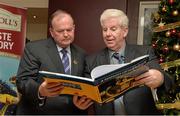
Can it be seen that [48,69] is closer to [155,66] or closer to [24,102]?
[24,102]

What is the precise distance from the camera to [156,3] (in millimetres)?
4121

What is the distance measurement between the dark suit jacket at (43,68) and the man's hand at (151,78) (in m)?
0.54

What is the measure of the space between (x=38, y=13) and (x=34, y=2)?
3.99 ft

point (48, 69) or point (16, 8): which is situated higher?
point (16, 8)

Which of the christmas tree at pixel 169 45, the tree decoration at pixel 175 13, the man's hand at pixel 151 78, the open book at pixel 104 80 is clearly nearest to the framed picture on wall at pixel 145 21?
the christmas tree at pixel 169 45

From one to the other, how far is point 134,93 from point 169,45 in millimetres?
1420

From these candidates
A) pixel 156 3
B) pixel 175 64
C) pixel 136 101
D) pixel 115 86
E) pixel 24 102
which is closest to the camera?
pixel 115 86

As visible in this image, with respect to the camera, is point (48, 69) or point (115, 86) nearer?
point (115, 86)

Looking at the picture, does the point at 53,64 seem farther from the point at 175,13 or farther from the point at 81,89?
the point at 175,13

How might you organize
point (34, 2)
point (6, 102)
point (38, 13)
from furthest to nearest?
point (38, 13)
point (34, 2)
point (6, 102)

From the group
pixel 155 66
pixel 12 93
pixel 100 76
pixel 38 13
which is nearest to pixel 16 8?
pixel 12 93

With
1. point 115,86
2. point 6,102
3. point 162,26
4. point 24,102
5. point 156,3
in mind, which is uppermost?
point 156,3

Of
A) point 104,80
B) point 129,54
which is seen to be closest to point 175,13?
point 129,54

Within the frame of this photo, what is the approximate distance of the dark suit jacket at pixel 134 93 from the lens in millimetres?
2024
